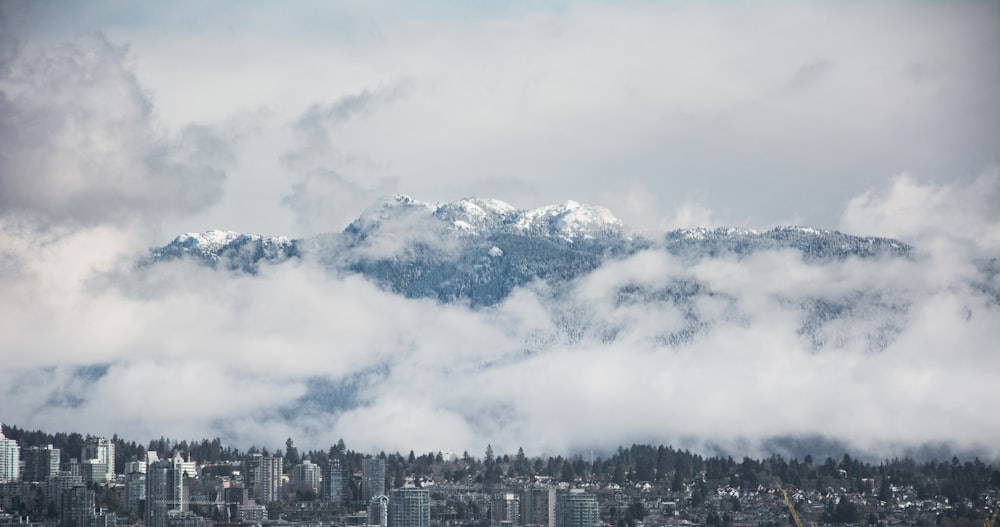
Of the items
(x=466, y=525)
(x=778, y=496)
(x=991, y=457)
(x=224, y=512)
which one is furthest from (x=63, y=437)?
(x=991, y=457)

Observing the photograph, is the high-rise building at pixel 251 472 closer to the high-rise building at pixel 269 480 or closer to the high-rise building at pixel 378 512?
the high-rise building at pixel 269 480

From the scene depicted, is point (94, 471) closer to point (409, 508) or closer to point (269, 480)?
point (269, 480)

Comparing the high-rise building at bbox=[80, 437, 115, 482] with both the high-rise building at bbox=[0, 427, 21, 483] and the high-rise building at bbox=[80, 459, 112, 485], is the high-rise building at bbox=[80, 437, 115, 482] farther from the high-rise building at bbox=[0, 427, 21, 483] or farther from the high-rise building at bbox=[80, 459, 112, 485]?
the high-rise building at bbox=[0, 427, 21, 483]

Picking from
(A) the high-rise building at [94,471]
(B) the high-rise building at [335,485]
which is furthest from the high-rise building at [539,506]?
(A) the high-rise building at [94,471]

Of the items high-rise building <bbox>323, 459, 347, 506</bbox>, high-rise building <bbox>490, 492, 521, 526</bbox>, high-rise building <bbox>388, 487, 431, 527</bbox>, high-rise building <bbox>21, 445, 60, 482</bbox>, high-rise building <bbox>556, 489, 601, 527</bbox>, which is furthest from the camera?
high-rise building <bbox>21, 445, 60, 482</bbox>

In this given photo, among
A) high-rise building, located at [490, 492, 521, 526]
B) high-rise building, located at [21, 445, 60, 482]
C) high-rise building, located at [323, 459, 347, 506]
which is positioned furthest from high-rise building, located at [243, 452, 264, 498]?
high-rise building, located at [490, 492, 521, 526]
